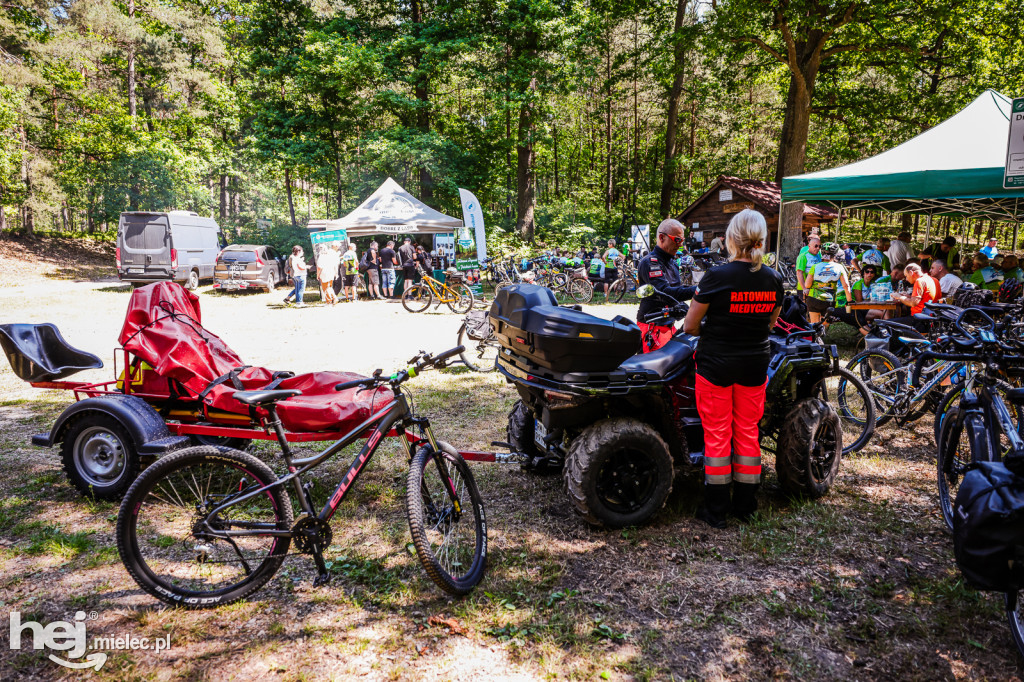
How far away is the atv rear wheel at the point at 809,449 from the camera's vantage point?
3762 mm

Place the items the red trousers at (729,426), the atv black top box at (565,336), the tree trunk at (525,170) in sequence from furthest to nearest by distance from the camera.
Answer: the tree trunk at (525,170), the red trousers at (729,426), the atv black top box at (565,336)

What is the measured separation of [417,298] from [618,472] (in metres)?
11.2

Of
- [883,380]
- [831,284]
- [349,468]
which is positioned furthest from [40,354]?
[831,284]

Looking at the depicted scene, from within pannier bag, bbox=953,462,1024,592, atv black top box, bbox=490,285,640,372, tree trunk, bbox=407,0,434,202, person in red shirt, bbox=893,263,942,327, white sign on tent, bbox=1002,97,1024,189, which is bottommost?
pannier bag, bbox=953,462,1024,592

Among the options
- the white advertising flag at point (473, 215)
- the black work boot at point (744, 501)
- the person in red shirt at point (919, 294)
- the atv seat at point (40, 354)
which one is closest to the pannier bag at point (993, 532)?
the black work boot at point (744, 501)

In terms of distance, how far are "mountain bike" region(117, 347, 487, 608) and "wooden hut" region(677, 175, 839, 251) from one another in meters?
21.9

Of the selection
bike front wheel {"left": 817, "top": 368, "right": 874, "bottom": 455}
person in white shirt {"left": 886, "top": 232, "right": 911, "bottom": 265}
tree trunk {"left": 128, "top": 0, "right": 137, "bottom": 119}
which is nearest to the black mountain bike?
bike front wheel {"left": 817, "top": 368, "right": 874, "bottom": 455}

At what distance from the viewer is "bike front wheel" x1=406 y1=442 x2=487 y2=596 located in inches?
110

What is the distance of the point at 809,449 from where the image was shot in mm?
3775

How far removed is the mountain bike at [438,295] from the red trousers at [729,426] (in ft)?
35.1

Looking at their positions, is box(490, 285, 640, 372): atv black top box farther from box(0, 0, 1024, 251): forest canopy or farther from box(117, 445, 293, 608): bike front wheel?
box(0, 0, 1024, 251): forest canopy

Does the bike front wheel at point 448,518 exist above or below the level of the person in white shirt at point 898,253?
below

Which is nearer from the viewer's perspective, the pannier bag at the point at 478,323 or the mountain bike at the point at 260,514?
the mountain bike at the point at 260,514

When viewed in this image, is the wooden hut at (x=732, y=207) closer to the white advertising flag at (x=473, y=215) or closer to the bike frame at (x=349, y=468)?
the white advertising flag at (x=473, y=215)
